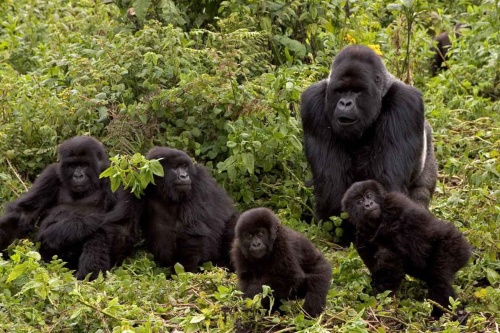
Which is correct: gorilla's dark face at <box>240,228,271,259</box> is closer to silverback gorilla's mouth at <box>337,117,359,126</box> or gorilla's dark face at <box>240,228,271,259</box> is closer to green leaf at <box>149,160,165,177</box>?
green leaf at <box>149,160,165,177</box>

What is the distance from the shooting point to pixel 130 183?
6.19m

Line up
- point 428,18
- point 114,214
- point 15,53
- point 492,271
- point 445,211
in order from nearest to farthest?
point 492,271 → point 114,214 → point 445,211 → point 15,53 → point 428,18

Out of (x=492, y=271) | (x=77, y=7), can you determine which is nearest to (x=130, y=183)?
(x=492, y=271)

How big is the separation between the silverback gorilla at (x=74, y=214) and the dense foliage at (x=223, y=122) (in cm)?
18

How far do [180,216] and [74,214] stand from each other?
673 mm

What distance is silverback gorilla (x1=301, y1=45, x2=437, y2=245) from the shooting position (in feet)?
22.2

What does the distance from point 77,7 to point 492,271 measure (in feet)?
A: 18.4

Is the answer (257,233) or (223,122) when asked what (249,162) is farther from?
(257,233)

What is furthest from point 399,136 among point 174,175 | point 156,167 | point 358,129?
point 156,167

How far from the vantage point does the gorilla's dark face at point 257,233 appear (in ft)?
17.2

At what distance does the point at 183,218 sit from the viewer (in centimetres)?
668

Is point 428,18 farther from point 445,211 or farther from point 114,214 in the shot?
point 114,214

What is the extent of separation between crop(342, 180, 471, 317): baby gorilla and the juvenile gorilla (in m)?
1.16

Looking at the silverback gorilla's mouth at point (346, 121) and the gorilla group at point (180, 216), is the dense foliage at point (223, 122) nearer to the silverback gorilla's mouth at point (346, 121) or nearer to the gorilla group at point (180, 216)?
the gorilla group at point (180, 216)
